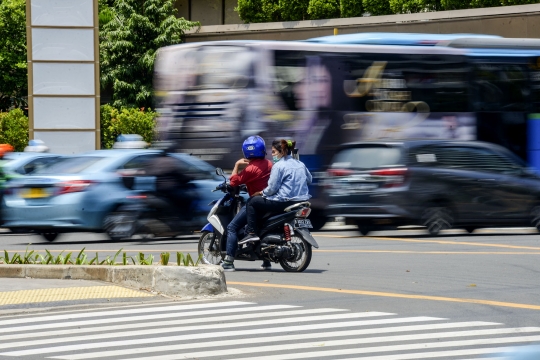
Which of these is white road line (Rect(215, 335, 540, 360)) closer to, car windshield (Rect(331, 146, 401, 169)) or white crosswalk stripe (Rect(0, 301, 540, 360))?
white crosswalk stripe (Rect(0, 301, 540, 360))

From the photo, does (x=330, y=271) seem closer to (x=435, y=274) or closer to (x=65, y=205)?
(x=435, y=274)

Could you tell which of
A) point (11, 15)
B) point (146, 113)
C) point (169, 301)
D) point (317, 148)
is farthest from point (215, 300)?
point (11, 15)

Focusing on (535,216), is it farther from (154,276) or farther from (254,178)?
(154,276)

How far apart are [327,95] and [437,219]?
13.4 feet

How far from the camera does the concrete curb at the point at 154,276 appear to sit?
423 inches

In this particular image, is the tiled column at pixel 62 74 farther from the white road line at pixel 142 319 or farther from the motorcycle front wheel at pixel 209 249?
the white road line at pixel 142 319

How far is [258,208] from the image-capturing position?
1290 centimetres

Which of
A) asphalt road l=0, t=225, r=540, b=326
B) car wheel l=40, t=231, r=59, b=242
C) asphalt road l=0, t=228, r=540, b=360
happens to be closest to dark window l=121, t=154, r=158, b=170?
asphalt road l=0, t=225, r=540, b=326

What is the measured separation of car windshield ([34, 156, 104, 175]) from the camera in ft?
59.5

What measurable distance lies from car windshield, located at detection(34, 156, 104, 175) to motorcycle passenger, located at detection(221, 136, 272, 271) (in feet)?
18.2

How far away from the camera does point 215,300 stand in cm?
1053

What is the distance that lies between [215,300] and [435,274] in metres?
3.45

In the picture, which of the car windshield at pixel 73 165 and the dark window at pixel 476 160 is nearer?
the car windshield at pixel 73 165

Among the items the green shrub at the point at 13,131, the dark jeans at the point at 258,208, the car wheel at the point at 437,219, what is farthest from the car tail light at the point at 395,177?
the green shrub at the point at 13,131
